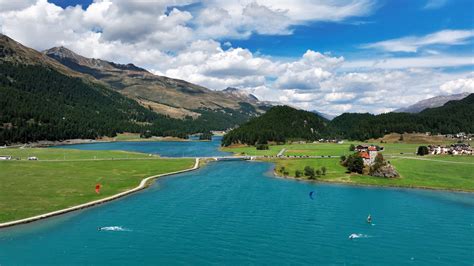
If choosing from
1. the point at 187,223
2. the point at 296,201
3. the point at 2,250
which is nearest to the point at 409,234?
the point at 296,201

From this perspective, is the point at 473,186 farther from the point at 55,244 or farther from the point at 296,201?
the point at 55,244

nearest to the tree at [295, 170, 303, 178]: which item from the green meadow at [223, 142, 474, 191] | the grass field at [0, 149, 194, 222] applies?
the green meadow at [223, 142, 474, 191]

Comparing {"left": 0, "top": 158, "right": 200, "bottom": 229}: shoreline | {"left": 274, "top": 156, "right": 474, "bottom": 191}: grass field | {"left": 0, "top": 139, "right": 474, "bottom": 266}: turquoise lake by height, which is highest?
{"left": 274, "top": 156, "right": 474, "bottom": 191}: grass field

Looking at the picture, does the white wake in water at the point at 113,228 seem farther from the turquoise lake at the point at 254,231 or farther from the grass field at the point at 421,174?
the grass field at the point at 421,174

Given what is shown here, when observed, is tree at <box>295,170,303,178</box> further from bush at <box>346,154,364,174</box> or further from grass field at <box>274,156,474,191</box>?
bush at <box>346,154,364,174</box>

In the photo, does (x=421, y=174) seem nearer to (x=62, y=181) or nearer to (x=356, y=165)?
(x=356, y=165)

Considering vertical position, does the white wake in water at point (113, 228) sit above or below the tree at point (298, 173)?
below

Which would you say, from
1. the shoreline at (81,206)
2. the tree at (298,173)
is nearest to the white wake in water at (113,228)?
the shoreline at (81,206)
